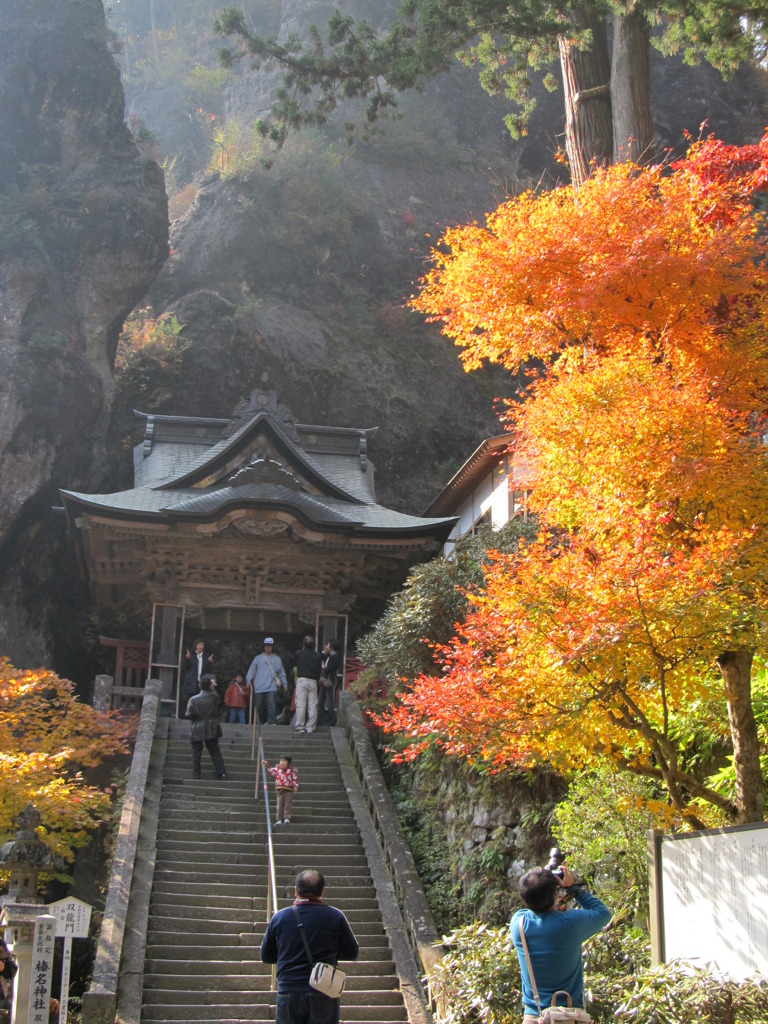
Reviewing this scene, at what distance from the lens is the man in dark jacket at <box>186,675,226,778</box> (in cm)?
1419

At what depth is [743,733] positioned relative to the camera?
7.97 m

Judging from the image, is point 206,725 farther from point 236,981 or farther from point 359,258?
point 359,258

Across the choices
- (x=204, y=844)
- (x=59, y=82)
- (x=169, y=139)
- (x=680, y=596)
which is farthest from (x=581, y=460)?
(x=169, y=139)

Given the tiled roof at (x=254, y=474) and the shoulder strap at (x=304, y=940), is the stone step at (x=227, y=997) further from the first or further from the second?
the tiled roof at (x=254, y=474)

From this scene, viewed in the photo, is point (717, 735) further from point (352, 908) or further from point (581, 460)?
point (352, 908)

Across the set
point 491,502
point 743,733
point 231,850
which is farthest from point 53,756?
point 491,502

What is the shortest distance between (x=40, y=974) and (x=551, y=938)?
17.1ft

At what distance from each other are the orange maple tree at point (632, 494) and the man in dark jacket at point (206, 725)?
16.1 feet

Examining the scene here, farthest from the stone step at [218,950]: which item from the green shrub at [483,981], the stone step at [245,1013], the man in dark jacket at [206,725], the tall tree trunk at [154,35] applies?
the tall tree trunk at [154,35]

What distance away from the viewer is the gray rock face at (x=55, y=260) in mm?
23891

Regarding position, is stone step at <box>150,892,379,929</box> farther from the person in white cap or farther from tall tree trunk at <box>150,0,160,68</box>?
tall tree trunk at <box>150,0,160,68</box>

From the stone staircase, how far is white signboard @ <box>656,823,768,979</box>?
460 centimetres

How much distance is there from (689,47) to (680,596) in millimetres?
10330

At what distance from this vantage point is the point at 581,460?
371 inches
